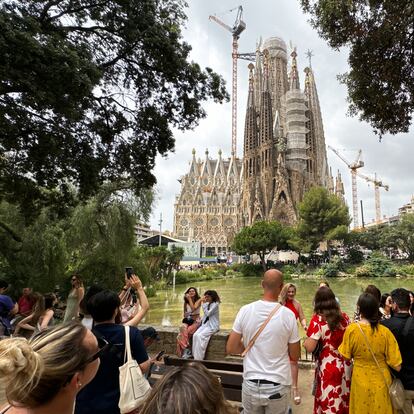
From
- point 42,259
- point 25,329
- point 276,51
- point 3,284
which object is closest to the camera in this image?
point 25,329

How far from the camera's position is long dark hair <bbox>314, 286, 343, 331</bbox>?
2.87 meters

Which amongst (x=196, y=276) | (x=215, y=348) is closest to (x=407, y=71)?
(x=215, y=348)

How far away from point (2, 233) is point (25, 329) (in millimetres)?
6844

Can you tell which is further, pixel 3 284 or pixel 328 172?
pixel 328 172

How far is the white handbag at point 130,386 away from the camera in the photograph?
195 cm

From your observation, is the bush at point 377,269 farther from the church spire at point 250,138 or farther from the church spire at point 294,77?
the church spire at point 294,77

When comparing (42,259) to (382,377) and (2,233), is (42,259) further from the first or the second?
(382,377)

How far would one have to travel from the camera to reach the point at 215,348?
5180 mm

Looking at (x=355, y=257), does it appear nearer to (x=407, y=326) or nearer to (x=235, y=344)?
(x=407, y=326)

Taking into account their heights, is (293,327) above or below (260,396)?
above

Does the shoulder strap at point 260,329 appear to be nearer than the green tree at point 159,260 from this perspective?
Yes

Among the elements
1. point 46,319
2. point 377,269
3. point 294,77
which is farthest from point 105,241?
point 294,77

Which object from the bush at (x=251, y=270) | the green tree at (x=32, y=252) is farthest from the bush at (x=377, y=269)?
the green tree at (x=32, y=252)

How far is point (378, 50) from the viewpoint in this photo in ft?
19.4
